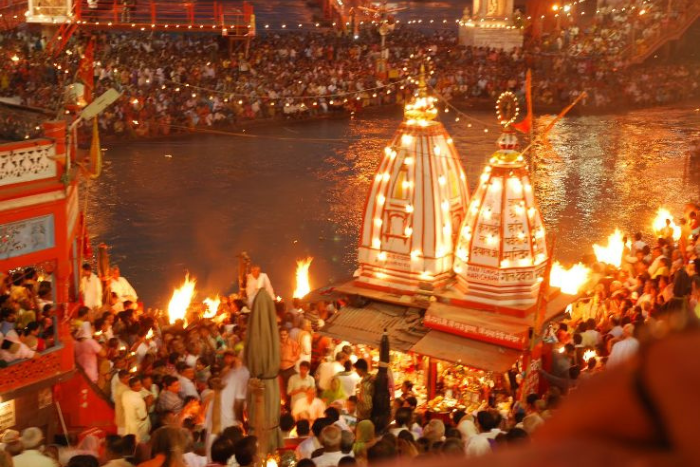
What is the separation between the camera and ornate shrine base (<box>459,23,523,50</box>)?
38250 mm

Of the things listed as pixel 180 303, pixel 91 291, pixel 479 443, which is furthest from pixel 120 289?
pixel 479 443

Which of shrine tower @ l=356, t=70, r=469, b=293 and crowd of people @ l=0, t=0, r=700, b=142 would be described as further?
crowd of people @ l=0, t=0, r=700, b=142

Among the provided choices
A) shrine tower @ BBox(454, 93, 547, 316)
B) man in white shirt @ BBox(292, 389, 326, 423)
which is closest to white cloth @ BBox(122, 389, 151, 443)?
man in white shirt @ BBox(292, 389, 326, 423)

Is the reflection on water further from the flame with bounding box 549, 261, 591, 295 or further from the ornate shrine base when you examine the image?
the ornate shrine base

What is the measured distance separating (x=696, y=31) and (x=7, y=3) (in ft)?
84.7

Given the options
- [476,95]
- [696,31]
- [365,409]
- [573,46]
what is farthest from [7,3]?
[365,409]

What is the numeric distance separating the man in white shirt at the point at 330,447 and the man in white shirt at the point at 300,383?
2.17m

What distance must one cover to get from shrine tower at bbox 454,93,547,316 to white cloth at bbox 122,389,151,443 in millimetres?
4006

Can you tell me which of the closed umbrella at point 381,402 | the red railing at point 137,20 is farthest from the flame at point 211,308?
the red railing at point 137,20

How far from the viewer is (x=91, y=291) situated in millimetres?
12750

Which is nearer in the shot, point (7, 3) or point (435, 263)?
point (435, 263)

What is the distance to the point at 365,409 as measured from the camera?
29.7 ft

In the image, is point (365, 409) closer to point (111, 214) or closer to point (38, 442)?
point (38, 442)

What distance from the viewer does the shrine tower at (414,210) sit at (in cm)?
1146
